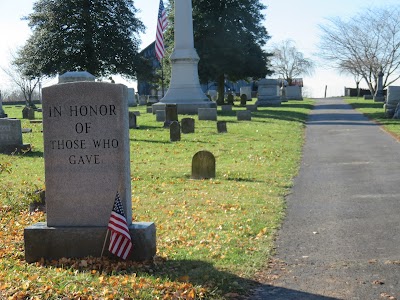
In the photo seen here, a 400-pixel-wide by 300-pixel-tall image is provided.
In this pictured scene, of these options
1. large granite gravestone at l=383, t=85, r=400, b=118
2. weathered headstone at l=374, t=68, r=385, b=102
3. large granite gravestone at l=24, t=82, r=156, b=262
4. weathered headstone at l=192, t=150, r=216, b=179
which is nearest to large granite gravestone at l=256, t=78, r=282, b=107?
weathered headstone at l=374, t=68, r=385, b=102

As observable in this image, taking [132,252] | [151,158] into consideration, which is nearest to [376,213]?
[132,252]

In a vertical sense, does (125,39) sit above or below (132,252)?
above

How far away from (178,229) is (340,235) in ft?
6.71

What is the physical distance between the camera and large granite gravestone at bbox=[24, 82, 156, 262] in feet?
21.5

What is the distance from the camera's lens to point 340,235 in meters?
7.61

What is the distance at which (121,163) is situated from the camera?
21.5 feet

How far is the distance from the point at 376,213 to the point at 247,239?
2379mm

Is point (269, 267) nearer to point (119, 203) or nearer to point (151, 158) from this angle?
point (119, 203)

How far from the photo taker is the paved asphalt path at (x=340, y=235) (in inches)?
222

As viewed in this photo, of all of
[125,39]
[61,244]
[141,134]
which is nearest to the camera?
[61,244]

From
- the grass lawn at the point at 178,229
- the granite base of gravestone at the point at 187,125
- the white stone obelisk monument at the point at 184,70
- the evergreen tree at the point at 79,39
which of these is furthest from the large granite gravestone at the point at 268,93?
the grass lawn at the point at 178,229

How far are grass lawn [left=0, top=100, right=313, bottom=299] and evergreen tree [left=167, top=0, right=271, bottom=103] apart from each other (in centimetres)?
3019

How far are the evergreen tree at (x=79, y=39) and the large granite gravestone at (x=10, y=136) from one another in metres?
25.7

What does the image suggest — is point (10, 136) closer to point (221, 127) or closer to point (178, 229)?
point (221, 127)
